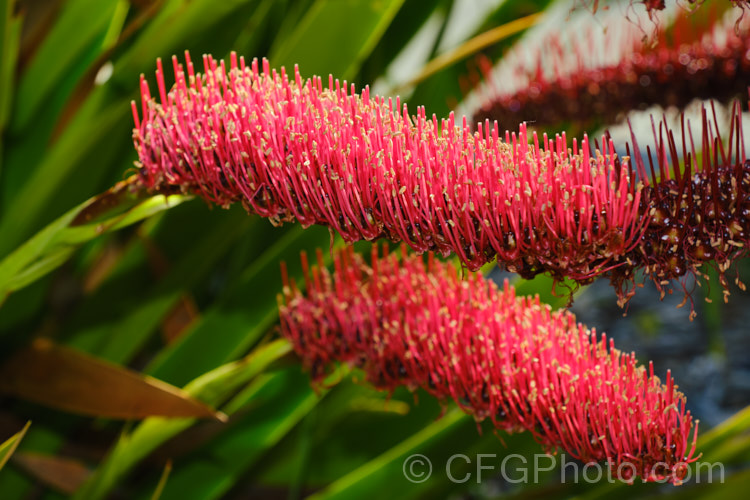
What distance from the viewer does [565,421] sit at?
10.5 inches

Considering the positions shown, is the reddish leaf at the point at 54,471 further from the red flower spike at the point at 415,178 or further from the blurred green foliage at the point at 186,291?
the red flower spike at the point at 415,178

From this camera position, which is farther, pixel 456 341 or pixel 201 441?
pixel 201 441

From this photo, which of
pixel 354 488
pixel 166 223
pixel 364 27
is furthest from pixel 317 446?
pixel 364 27

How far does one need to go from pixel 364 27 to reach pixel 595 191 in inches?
8.9

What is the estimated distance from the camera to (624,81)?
389mm

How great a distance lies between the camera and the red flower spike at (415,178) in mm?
204

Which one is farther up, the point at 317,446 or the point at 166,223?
the point at 166,223

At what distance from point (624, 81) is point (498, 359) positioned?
0.63 ft

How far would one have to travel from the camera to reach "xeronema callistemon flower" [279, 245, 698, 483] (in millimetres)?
255

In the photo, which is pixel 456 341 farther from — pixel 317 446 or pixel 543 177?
pixel 317 446

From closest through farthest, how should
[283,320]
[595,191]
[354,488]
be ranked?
[595,191], [283,320], [354,488]
